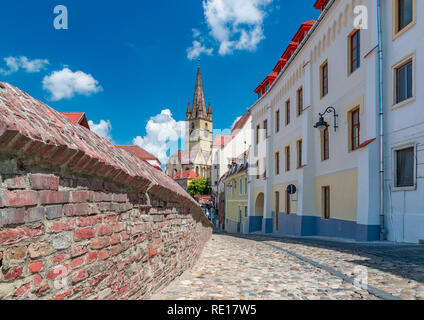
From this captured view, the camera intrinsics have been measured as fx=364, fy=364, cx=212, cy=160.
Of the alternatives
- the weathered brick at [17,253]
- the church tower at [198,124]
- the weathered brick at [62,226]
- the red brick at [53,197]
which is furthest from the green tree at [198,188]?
the weathered brick at [17,253]

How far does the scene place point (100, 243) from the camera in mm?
3053

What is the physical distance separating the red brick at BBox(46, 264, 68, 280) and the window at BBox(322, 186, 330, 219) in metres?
15.2

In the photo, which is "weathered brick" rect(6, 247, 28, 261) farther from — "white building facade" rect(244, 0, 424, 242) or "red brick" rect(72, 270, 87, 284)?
"white building facade" rect(244, 0, 424, 242)

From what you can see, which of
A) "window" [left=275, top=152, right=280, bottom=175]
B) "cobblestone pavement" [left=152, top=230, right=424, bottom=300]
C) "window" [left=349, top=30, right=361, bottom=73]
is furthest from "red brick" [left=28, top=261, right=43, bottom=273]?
"window" [left=275, top=152, right=280, bottom=175]

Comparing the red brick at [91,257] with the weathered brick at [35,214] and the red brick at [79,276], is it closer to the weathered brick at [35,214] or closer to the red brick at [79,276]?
the red brick at [79,276]

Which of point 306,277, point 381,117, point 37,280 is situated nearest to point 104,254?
point 37,280

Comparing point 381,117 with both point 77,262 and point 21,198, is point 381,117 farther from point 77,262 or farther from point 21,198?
point 21,198

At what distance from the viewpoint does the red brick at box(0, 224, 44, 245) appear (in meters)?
1.96

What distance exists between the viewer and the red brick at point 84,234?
2.69 m

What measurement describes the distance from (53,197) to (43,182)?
15 centimetres

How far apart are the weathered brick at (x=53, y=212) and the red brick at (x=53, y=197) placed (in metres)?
0.04

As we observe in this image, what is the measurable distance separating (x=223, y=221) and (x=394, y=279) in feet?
126
